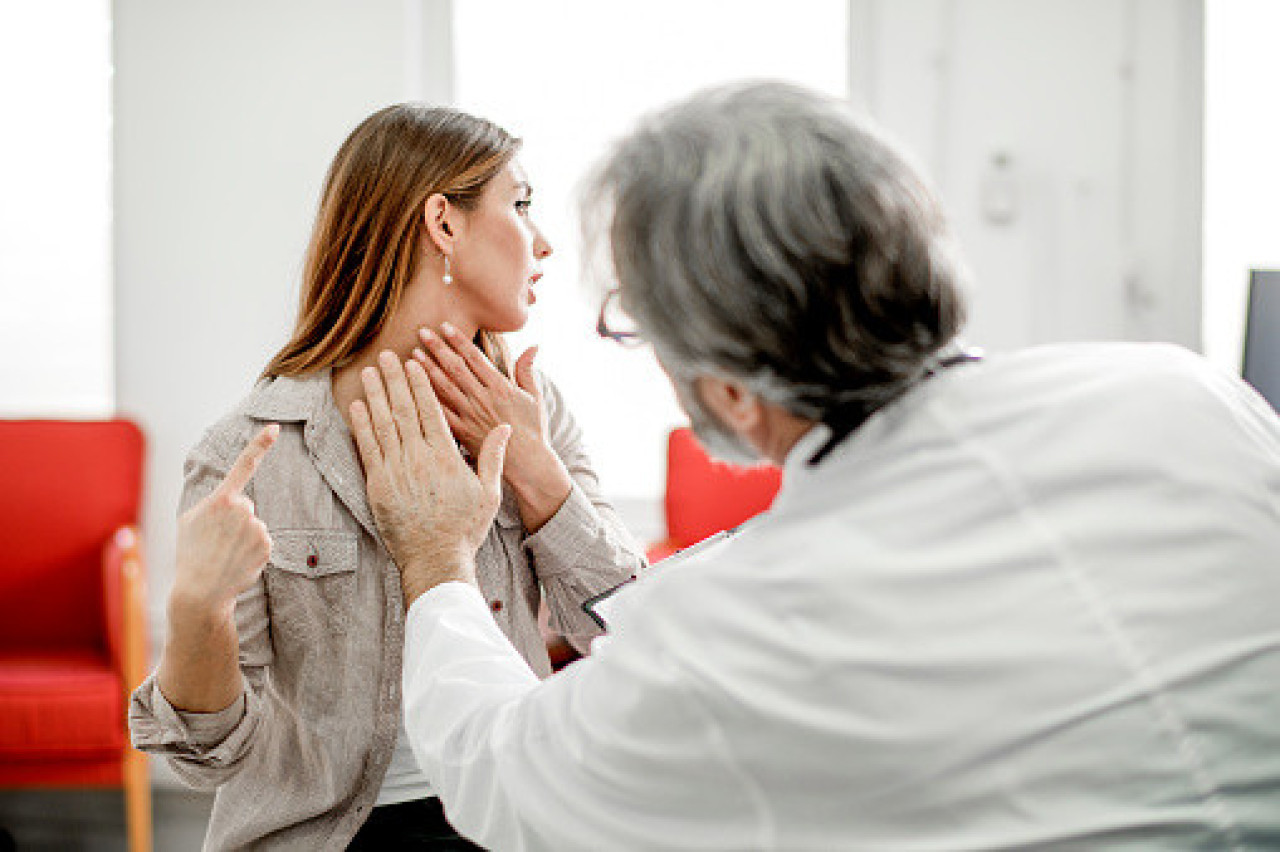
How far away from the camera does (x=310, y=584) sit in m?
1.50

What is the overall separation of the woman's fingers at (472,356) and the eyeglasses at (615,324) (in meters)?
0.51

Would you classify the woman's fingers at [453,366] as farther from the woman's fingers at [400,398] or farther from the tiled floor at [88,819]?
the tiled floor at [88,819]

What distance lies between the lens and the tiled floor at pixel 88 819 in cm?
338

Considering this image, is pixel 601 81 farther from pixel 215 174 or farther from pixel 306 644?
pixel 306 644

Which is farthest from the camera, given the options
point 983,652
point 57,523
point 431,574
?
point 57,523

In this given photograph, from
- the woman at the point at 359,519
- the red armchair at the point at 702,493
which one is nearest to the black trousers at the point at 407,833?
the woman at the point at 359,519

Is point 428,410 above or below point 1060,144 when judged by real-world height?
below

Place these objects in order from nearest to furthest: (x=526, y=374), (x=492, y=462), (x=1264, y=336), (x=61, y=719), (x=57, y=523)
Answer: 1. (x=492, y=462)
2. (x=526, y=374)
3. (x=1264, y=336)
4. (x=61, y=719)
5. (x=57, y=523)

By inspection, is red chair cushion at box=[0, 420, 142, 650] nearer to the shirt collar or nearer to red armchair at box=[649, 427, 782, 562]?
red armchair at box=[649, 427, 782, 562]

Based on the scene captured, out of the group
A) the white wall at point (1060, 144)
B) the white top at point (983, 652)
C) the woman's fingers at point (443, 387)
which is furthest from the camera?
the white wall at point (1060, 144)

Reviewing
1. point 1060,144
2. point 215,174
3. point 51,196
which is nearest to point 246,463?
point 215,174

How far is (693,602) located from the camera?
3.07ft

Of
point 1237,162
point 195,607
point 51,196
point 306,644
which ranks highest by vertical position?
point 1237,162

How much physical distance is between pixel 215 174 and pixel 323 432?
2.60 meters
